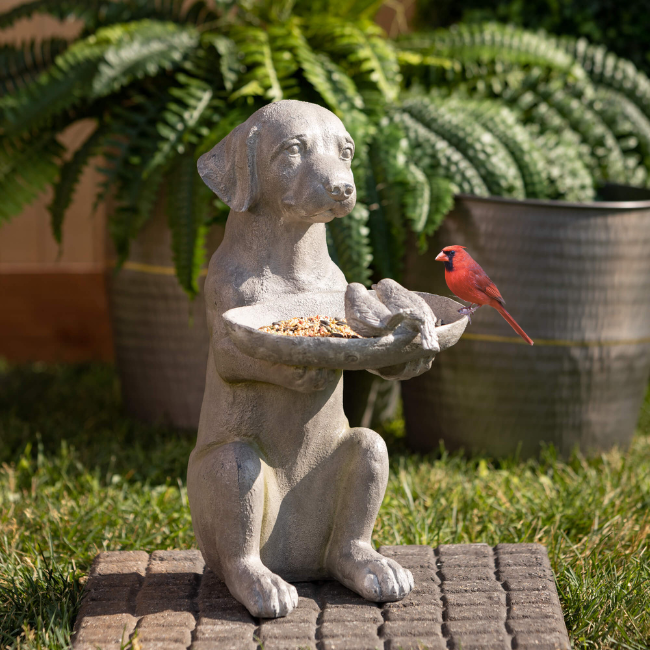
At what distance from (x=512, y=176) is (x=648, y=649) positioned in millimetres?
2137

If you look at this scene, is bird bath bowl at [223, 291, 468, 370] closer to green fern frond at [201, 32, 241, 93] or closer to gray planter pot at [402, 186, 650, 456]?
gray planter pot at [402, 186, 650, 456]

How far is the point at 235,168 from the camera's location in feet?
7.32

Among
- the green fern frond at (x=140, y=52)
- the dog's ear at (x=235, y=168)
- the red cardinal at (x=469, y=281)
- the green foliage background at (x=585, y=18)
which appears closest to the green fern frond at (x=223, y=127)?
the green fern frond at (x=140, y=52)

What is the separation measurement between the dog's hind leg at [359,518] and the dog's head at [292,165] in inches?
23.9

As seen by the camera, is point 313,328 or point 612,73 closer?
point 313,328

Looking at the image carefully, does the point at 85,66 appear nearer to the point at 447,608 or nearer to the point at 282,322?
the point at 282,322

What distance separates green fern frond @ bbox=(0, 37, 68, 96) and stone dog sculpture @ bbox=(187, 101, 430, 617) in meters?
2.38

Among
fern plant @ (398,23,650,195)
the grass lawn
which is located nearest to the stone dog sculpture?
the grass lawn

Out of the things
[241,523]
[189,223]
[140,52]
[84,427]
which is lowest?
[84,427]

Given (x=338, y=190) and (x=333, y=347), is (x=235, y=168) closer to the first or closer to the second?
(x=338, y=190)

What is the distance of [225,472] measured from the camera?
6.91 ft

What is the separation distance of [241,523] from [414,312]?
0.69 m

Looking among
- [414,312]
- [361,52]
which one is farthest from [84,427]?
[414,312]

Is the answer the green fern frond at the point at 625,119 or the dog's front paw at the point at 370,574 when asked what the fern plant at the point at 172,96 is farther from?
the dog's front paw at the point at 370,574
